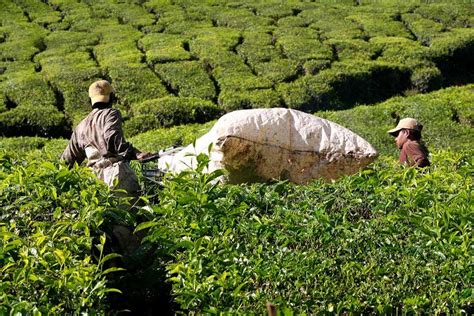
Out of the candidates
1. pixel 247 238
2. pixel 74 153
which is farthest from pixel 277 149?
pixel 247 238

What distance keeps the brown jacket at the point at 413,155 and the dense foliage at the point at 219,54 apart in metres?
6.69

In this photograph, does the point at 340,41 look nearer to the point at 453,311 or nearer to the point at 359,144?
the point at 359,144

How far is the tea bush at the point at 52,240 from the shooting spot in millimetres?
4352

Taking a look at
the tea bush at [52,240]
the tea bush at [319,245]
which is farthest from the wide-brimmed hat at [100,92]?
the tea bush at [319,245]

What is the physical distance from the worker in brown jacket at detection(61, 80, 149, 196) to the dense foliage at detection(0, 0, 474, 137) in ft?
25.1

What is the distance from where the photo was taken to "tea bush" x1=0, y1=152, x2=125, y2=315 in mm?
4352

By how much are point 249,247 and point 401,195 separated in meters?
1.51

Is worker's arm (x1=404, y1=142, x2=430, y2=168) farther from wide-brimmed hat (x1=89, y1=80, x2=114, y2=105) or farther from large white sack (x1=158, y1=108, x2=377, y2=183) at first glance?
wide-brimmed hat (x1=89, y1=80, x2=114, y2=105)

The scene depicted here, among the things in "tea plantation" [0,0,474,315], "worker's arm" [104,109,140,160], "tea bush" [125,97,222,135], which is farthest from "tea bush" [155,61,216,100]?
"worker's arm" [104,109,140,160]

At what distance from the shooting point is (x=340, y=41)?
19.1 m

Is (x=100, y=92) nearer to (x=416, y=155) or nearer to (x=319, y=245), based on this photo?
(x=319, y=245)

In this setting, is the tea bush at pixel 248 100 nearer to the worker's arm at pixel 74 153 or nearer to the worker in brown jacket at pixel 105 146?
the worker's arm at pixel 74 153

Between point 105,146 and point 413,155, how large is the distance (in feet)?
12.1

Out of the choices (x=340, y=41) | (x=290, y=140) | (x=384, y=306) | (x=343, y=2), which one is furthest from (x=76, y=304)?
(x=343, y=2)
